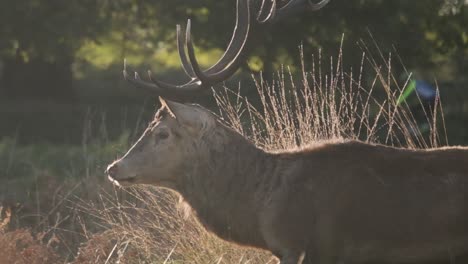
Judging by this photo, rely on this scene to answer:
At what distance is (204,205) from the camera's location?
7617 millimetres

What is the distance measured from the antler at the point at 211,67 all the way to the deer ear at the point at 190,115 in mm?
200

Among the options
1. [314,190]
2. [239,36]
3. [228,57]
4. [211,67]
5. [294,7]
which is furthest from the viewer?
[294,7]

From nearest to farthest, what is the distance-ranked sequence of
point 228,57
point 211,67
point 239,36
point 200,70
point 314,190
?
point 314,190, point 200,70, point 211,67, point 228,57, point 239,36

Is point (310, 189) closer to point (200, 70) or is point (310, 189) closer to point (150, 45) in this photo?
point (200, 70)

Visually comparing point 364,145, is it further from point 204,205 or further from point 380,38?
point 380,38

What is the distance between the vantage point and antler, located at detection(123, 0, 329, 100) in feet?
25.8

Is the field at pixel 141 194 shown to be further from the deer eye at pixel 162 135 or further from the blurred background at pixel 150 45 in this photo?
the blurred background at pixel 150 45

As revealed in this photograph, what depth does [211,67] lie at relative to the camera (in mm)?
8516

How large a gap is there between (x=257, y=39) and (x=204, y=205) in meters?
1.42

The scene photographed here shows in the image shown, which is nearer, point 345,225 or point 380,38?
point 345,225

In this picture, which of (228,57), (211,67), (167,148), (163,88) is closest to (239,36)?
(228,57)

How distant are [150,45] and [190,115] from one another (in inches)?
671

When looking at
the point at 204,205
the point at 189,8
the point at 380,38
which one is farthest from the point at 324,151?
the point at 189,8

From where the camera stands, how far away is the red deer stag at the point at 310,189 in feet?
23.5
